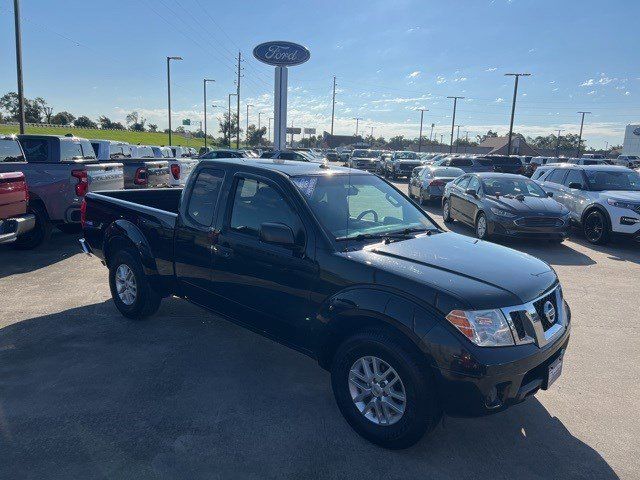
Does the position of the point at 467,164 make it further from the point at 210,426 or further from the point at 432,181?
the point at 210,426

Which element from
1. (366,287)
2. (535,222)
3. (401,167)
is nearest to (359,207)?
(366,287)

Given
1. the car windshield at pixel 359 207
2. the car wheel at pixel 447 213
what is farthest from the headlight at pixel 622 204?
the car windshield at pixel 359 207

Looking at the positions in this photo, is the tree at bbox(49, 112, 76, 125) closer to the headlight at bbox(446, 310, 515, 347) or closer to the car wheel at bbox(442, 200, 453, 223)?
the car wheel at bbox(442, 200, 453, 223)

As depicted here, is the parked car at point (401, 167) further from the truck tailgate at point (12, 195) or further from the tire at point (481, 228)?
the truck tailgate at point (12, 195)

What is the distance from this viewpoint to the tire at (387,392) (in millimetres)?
2906

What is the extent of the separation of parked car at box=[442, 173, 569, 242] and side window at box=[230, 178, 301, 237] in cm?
734

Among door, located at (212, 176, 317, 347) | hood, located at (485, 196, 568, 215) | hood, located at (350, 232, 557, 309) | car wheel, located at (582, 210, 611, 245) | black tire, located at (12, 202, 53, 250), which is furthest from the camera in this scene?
car wheel, located at (582, 210, 611, 245)

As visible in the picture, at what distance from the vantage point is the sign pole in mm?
31031

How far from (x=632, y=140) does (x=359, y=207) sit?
90753mm

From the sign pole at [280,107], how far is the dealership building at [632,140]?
69028 mm

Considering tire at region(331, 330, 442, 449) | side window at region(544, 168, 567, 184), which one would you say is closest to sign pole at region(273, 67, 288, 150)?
side window at region(544, 168, 567, 184)

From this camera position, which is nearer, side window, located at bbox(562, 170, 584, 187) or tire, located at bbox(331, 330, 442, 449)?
tire, located at bbox(331, 330, 442, 449)

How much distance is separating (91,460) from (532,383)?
2923 millimetres

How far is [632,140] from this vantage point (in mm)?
76750
